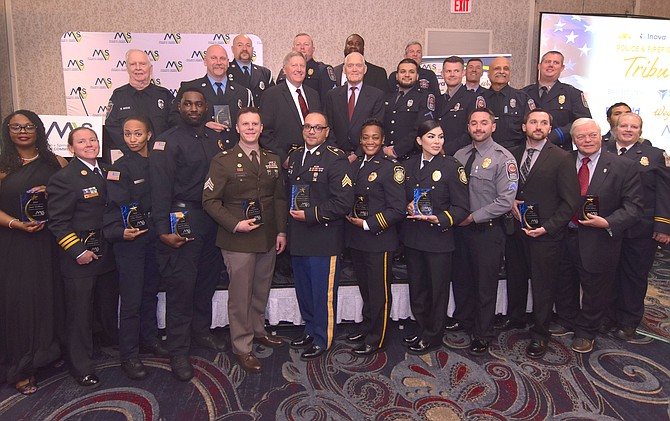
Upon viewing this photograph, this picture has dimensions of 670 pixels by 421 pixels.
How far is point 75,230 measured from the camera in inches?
110

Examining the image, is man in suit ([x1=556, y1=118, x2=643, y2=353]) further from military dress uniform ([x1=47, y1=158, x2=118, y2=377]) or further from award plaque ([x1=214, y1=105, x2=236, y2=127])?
military dress uniform ([x1=47, y1=158, x2=118, y2=377])

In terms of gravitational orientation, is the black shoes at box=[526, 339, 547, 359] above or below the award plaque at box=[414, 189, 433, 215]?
below

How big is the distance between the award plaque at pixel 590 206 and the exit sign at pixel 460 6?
4.39 m

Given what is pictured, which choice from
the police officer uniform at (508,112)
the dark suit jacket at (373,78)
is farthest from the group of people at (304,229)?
the dark suit jacket at (373,78)

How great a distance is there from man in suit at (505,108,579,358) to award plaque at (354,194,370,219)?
40.7 inches

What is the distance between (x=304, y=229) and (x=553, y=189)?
1.75 meters

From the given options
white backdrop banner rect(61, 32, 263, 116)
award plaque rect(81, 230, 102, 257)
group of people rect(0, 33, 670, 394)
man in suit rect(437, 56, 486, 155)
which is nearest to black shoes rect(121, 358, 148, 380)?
group of people rect(0, 33, 670, 394)

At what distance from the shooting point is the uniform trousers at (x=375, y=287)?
3.21m

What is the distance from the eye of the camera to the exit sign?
6535 millimetres

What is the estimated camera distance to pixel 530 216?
3.15 meters

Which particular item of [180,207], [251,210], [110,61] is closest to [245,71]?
[180,207]

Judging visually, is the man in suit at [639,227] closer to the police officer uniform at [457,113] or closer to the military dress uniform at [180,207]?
the police officer uniform at [457,113]

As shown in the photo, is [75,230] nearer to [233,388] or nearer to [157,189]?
[157,189]

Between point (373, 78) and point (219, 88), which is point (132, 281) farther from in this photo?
point (373, 78)
